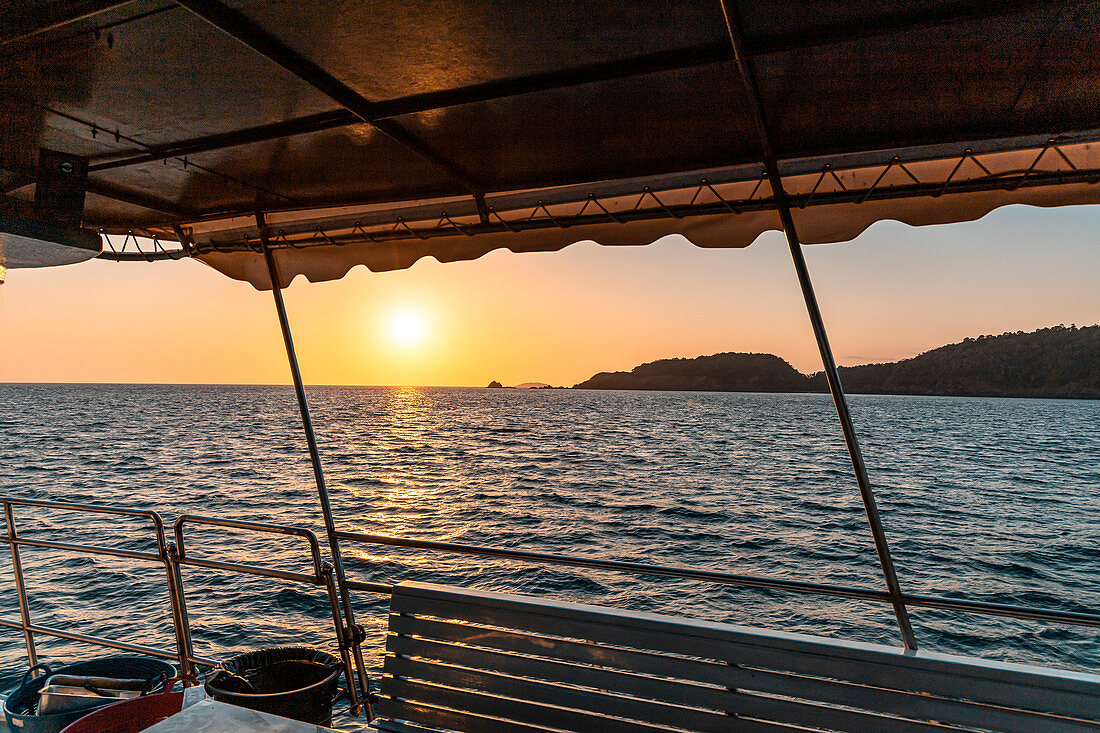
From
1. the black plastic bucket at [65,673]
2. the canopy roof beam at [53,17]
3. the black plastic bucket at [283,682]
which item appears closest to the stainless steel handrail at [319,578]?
the black plastic bucket at [283,682]

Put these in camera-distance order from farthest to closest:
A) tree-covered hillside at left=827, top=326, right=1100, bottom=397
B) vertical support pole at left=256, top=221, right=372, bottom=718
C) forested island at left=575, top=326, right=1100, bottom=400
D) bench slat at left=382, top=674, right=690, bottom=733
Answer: forested island at left=575, top=326, right=1100, bottom=400 < tree-covered hillside at left=827, top=326, right=1100, bottom=397 < vertical support pole at left=256, top=221, right=372, bottom=718 < bench slat at left=382, top=674, right=690, bottom=733

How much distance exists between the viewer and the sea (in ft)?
36.5

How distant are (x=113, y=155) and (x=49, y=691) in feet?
6.93

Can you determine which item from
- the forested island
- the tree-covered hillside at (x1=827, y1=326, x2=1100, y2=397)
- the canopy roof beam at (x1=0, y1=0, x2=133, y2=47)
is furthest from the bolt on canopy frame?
the tree-covered hillside at (x1=827, y1=326, x2=1100, y2=397)

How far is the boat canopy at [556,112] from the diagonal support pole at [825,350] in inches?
2.4

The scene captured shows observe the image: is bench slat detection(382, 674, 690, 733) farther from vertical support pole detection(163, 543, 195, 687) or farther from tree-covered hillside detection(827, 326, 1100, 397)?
tree-covered hillside detection(827, 326, 1100, 397)

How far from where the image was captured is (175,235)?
3756 millimetres

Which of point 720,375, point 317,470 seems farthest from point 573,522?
point 720,375

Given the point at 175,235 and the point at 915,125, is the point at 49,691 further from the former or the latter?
the point at 915,125

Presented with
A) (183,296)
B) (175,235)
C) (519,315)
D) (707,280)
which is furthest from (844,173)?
(183,296)

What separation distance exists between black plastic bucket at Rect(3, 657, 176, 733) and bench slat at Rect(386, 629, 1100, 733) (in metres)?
0.99

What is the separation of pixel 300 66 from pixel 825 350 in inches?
79.0

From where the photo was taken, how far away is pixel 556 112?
2.17 m

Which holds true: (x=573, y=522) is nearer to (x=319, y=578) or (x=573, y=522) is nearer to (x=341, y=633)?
(x=341, y=633)
